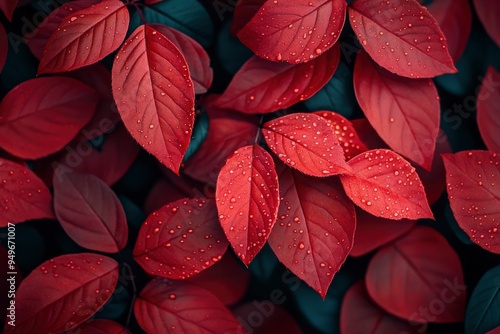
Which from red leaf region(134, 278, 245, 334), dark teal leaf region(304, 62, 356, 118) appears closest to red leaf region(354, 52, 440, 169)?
dark teal leaf region(304, 62, 356, 118)

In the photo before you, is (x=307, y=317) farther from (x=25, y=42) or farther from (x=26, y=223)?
(x=25, y=42)

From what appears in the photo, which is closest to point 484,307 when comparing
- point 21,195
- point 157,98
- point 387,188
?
point 387,188

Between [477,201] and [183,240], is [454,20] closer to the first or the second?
[477,201]

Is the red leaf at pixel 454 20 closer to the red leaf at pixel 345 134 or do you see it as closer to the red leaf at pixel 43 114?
the red leaf at pixel 345 134

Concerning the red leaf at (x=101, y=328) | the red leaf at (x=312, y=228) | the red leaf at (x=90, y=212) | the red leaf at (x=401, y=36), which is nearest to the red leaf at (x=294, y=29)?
the red leaf at (x=401, y=36)

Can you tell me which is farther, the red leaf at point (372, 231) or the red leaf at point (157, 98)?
the red leaf at point (372, 231)
